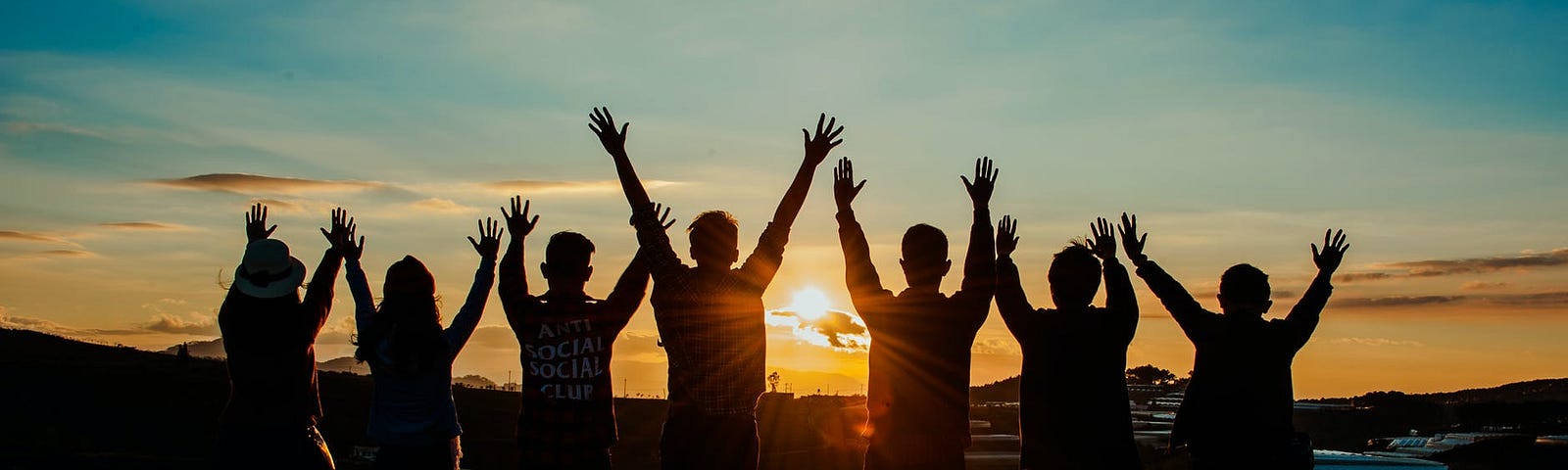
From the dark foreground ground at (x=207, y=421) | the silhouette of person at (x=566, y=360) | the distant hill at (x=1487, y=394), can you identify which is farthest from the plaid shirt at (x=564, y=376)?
the distant hill at (x=1487, y=394)

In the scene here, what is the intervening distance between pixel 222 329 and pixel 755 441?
131 inches

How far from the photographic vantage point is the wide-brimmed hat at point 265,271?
680cm

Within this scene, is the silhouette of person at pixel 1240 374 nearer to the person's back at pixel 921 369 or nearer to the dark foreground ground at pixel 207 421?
the person's back at pixel 921 369

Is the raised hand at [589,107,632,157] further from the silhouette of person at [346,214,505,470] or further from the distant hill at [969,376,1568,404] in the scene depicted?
the distant hill at [969,376,1568,404]

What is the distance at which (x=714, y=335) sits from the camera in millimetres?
6105

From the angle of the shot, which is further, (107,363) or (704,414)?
(107,363)

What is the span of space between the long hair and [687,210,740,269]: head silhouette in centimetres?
168

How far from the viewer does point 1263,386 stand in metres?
6.92

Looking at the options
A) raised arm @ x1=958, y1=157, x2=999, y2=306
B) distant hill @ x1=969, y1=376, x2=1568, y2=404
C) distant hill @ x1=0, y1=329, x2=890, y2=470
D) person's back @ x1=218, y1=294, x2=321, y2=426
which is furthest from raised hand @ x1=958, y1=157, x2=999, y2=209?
distant hill @ x1=969, y1=376, x2=1568, y2=404

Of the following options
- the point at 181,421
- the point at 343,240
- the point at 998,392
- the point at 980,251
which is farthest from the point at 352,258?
the point at 998,392

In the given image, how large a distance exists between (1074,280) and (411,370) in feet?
12.9

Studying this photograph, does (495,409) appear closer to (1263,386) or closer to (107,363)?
(107,363)

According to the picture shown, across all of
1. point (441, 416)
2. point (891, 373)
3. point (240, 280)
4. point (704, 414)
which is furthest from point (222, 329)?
point (891, 373)

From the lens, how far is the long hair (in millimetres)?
6523
